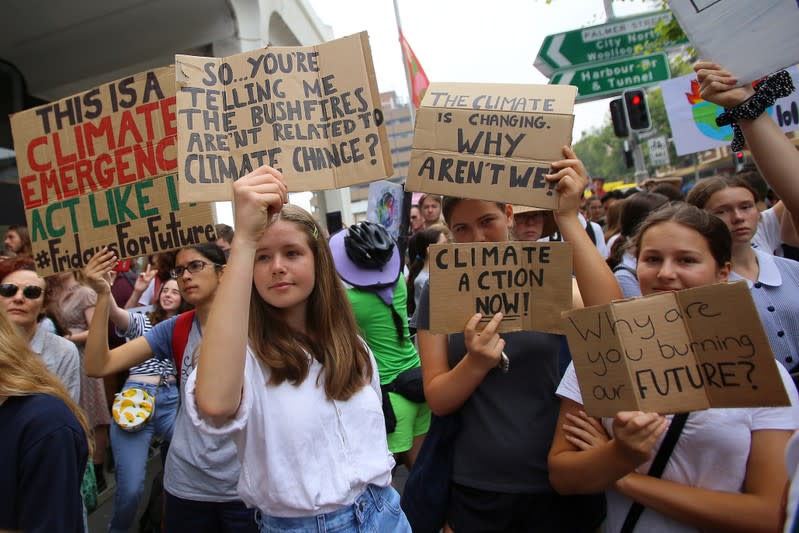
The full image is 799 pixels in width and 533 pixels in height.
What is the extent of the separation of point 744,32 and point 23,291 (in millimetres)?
3698

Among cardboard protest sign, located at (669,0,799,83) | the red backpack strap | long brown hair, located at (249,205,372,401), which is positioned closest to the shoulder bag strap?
long brown hair, located at (249,205,372,401)

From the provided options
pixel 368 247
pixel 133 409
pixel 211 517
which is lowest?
pixel 211 517

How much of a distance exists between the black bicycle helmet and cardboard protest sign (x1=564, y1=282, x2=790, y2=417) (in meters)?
2.38

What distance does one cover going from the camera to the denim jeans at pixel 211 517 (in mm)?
2566

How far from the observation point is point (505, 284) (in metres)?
1.95

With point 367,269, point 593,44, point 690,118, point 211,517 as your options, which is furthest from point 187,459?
point 593,44

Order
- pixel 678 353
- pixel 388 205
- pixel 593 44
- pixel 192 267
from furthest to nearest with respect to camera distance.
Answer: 1. pixel 593 44
2. pixel 388 205
3. pixel 192 267
4. pixel 678 353

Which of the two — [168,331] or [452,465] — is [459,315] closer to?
[452,465]

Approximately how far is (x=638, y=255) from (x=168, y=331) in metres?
2.23

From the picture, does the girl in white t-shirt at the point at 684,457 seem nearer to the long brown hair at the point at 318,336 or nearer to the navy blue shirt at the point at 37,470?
the long brown hair at the point at 318,336

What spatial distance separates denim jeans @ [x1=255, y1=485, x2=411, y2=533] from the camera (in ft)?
5.59

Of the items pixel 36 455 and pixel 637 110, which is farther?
pixel 637 110

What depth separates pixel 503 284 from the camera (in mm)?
1953

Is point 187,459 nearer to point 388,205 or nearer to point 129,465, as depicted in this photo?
point 129,465
